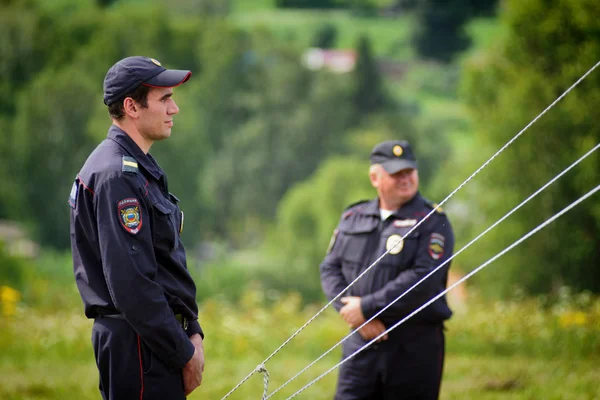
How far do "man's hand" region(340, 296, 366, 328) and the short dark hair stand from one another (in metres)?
1.78

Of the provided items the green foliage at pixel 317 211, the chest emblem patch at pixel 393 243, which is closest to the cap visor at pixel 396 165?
the chest emblem patch at pixel 393 243

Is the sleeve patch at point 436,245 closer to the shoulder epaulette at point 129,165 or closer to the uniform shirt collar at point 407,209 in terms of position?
the uniform shirt collar at point 407,209

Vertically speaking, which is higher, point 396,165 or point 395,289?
point 396,165

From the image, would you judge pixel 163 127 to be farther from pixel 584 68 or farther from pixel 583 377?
pixel 584 68

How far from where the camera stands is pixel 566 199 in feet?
43.8

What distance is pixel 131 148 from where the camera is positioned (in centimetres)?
283

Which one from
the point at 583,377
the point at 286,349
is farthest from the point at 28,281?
the point at 583,377

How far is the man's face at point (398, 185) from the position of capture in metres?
4.27

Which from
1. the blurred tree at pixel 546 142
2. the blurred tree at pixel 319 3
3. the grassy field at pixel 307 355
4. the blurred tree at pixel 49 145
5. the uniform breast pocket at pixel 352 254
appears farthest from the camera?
the blurred tree at pixel 319 3

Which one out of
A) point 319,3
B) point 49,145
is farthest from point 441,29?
point 49,145

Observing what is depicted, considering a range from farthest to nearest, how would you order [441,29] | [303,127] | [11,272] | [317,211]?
[303,127] < [441,29] < [317,211] < [11,272]

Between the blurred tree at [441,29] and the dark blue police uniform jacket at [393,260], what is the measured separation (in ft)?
68.5

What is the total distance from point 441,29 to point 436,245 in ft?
76.0

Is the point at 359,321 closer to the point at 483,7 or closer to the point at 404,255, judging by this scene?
the point at 404,255
